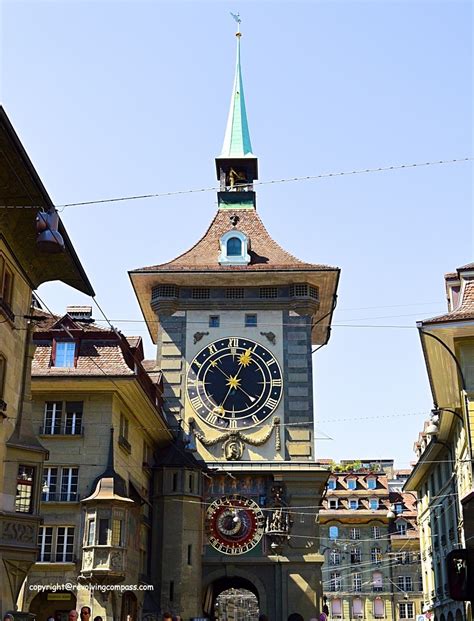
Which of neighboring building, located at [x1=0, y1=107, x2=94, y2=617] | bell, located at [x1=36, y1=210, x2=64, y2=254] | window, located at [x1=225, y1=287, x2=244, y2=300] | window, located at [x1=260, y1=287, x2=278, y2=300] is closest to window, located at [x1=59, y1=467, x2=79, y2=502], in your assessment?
neighboring building, located at [x1=0, y1=107, x2=94, y2=617]

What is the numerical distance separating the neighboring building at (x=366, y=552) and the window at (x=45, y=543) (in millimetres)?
48617

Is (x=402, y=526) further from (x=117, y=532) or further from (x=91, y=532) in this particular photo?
(x=91, y=532)

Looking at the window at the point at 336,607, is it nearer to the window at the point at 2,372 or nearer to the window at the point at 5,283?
the window at the point at 2,372

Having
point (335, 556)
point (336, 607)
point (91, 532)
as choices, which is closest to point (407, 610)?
point (336, 607)

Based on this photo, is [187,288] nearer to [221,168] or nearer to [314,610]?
[221,168]

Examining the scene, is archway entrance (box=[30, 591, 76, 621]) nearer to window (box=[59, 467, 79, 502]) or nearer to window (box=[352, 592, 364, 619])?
window (box=[59, 467, 79, 502])

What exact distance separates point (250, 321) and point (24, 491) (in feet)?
69.4

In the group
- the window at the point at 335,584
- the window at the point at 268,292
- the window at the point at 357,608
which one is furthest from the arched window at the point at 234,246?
the window at the point at 357,608

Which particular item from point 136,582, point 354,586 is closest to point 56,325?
point 136,582

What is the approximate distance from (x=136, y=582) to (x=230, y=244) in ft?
60.7

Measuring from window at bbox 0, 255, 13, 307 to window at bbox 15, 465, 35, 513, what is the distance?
444 centimetres

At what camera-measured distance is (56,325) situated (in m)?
33.1

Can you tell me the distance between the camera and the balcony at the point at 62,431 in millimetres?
30797

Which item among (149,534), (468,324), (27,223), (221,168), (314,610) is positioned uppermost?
(221,168)
